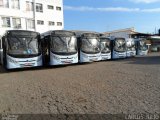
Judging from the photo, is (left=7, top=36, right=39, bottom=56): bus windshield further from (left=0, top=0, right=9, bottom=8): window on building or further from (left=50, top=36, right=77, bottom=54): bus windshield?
(left=0, top=0, right=9, bottom=8): window on building

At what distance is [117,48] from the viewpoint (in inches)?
872

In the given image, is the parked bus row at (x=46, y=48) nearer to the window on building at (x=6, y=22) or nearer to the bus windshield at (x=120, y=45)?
the bus windshield at (x=120, y=45)

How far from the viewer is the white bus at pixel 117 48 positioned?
2192 cm

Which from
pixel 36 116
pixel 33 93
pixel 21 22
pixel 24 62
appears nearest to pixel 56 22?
pixel 21 22

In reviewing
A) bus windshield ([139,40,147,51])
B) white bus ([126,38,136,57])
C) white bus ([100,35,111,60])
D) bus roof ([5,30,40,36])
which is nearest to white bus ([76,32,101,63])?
white bus ([100,35,111,60])

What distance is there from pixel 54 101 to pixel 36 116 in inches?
50.4

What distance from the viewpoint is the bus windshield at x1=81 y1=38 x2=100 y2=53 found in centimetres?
1689

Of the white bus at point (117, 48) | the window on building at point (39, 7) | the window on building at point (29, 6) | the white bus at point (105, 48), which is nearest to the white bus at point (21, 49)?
the white bus at point (105, 48)

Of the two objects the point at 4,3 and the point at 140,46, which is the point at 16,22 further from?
the point at 140,46

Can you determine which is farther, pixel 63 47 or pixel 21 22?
pixel 21 22

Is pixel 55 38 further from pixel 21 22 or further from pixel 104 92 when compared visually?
pixel 21 22

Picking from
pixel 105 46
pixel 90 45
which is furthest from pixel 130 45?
pixel 90 45

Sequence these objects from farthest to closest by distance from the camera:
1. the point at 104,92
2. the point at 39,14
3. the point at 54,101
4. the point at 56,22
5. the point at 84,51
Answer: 1. the point at 56,22
2. the point at 39,14
3. the point at 84,51
4. the point at 104,92
5. the point at 54,101

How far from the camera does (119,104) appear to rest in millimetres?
5590
